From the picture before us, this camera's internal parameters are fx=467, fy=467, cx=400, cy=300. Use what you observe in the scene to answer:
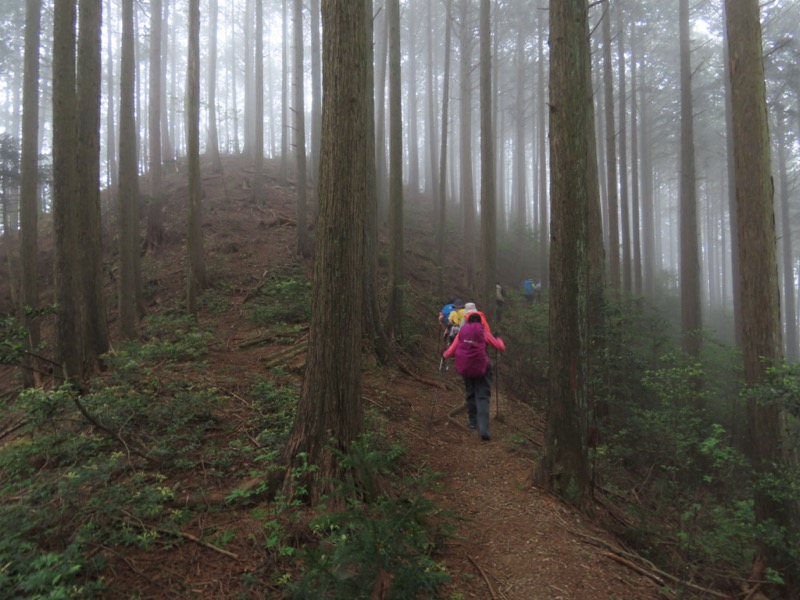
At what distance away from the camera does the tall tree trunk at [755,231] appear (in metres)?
6.16

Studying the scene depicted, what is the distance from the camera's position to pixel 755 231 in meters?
6.63

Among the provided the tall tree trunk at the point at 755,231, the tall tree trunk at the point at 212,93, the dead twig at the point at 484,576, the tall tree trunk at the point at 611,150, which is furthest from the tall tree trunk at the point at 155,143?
the tall tree trunk at the point at 611,150

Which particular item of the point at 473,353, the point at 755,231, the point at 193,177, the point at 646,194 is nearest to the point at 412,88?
the point at 646,194

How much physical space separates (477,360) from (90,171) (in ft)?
22.6

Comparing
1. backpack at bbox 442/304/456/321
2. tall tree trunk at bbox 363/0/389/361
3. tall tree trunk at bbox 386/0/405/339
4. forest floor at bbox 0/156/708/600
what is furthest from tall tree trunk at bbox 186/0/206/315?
backpack at bbox 442/304/456/321

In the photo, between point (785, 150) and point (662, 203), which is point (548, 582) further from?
point (662, 203)

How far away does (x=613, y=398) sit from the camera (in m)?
8.34

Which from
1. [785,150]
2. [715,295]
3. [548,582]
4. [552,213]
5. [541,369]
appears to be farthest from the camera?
[715,295]

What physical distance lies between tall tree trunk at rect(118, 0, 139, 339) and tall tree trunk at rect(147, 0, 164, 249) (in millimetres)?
3546

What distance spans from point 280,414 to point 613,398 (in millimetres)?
5866

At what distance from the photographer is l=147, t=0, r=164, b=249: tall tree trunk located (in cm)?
1417

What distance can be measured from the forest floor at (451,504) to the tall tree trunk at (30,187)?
68.3 inches

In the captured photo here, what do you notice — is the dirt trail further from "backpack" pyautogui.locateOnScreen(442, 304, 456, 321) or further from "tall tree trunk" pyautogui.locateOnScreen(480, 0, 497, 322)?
"tall tree trunk" pyautogui.locateOnScreen(480, 0, 497, 322)

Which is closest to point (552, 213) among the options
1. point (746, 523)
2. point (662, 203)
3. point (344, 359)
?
point (344, 359)
